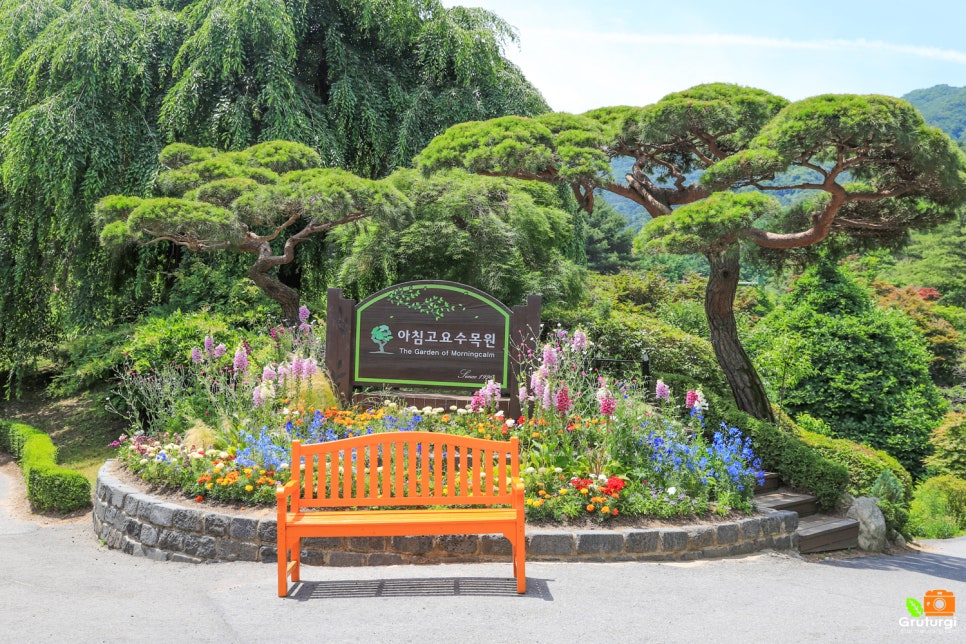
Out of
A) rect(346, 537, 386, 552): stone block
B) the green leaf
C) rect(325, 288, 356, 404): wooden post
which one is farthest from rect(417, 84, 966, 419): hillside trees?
rect(346, 537, 386, 552): stone block

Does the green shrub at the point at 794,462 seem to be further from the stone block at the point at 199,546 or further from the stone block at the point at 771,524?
the stone block at the point at 199,546

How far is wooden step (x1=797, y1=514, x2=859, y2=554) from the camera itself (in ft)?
18.5

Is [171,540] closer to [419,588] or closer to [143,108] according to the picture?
[419,588]

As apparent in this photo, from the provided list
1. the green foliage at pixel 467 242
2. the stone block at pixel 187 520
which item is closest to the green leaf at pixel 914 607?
the stone block at pixel 187 520

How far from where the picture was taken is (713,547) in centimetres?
473

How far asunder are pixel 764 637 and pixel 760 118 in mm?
4944

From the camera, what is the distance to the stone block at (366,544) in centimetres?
437

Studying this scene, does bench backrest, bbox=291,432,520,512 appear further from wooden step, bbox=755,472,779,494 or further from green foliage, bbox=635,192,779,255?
wooden step, bbox=755,472,779,494

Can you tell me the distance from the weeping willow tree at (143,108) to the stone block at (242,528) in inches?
242

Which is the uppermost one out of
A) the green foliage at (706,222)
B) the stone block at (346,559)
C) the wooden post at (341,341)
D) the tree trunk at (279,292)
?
the green foliage at (706,222)

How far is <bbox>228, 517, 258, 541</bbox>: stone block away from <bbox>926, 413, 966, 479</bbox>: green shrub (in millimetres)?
9109

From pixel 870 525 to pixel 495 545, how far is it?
12.0 ft

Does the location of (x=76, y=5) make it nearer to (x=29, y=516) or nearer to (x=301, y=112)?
(x=301, y=112)

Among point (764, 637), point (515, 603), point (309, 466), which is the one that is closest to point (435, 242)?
point (309, 466)
